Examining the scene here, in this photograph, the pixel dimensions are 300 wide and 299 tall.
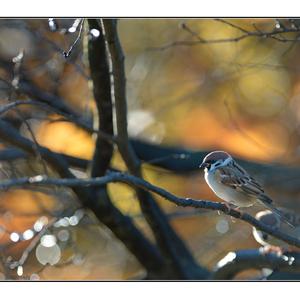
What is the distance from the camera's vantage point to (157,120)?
3.54 m

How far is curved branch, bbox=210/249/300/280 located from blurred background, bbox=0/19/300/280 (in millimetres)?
203

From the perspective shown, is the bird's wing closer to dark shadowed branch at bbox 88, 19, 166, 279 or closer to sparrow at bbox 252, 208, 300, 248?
sparrow at bbox 252, 208, 300, 248

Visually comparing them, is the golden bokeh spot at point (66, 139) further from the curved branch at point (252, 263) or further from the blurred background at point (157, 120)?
the curved branch at point (252, 263)

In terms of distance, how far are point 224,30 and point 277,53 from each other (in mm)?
237

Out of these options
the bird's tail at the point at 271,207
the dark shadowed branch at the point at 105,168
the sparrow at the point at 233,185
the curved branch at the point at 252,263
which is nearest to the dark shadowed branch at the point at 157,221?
the dark shadowed branch at the point at 105,168

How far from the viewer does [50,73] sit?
10.6 feet

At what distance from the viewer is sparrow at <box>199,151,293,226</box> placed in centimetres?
257

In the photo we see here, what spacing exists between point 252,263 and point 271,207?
10.5 inches

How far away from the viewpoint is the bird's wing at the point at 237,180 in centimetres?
257

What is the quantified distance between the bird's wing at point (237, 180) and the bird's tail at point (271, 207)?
0.02 metres
